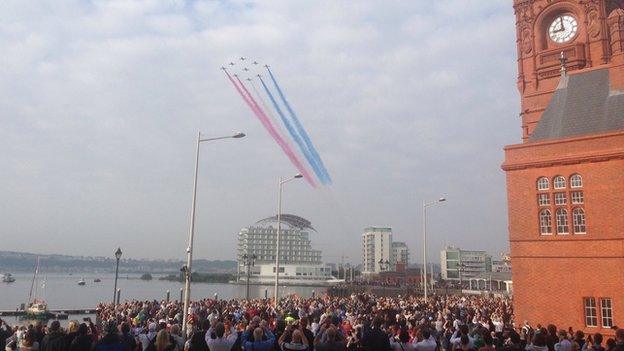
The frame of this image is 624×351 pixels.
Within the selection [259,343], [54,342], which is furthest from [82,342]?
[259,343]

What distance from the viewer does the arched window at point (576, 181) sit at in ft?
94.1

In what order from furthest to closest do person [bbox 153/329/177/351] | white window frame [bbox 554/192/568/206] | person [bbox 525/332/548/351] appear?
white window frame [bbox 554/192/568/206], person [bbox 525/332/548/351], person [bbox 153/329/177/351]

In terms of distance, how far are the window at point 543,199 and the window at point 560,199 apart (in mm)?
487

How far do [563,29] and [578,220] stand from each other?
2766 cm

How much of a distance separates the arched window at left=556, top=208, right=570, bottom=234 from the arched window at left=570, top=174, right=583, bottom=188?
1.52 meters

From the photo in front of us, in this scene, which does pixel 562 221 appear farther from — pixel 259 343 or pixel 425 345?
pixel 259 343

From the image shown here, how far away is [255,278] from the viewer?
191 meters

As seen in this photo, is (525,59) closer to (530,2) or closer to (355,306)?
(530,2)

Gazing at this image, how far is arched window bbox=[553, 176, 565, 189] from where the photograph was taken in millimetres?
29375

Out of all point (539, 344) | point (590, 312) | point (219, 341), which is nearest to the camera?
point (219, 341)

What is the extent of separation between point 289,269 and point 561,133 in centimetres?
15535

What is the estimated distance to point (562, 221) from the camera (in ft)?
95.5

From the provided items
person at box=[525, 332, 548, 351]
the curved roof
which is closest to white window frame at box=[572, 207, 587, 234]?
person at box=[525, 332, 548, 351]

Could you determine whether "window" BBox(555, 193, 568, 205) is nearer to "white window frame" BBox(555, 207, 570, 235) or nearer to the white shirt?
"white window frame" BBox(555, 207, 570, 235)
